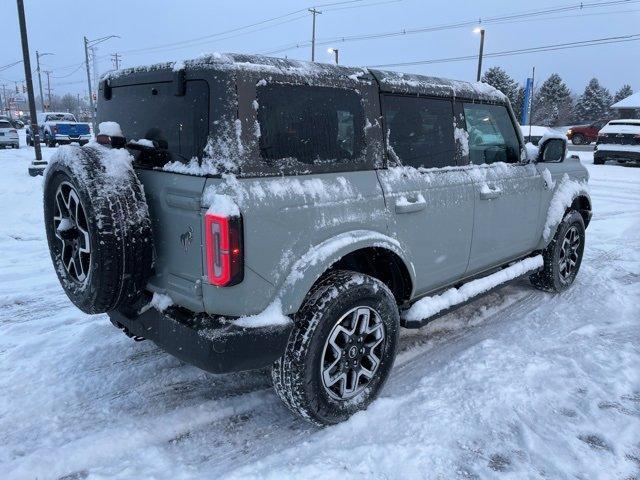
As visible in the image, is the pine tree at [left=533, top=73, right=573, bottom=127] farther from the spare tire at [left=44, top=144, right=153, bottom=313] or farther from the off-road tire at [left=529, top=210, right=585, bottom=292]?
the spare tire at [left=44, top=144, right=153, bottom=313]

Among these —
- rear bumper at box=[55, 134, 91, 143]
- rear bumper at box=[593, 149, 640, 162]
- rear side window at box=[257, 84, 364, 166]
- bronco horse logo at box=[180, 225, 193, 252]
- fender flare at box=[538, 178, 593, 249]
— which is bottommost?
rear bumper at box=[55, 134, 91, 143]

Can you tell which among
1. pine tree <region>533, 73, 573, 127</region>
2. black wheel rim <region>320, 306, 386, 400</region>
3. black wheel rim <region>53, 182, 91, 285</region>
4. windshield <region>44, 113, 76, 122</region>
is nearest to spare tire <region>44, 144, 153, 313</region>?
black wheel rim <region>53, 182, 91, 285</region>

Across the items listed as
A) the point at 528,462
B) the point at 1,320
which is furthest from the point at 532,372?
the point at 1,320

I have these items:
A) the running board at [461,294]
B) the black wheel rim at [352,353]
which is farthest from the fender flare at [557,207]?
the black wheel rim at [352,353]

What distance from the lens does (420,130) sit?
3.49 metres

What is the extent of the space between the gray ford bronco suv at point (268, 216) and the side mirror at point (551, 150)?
1.37m

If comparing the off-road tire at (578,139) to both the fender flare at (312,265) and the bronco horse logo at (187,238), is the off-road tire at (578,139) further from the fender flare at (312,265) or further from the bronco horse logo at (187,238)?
the bronco horse logo at (187,238)

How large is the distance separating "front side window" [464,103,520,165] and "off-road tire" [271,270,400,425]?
5.33 feet

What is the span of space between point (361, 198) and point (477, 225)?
1.31m

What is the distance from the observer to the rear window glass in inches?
98.8

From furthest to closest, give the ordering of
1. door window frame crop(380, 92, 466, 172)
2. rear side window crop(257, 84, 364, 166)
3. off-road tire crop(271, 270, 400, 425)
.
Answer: door window frame crop(380, 92, 466, 172) < off-road tire crop(271, 270, 400, 425) < rear side window crop(257, 84, 364, 166)

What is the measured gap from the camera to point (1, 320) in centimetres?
426

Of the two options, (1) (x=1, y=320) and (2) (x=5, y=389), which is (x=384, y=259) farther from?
(1) (x=1, y=320)

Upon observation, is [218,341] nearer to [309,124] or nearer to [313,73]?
[309,124]
